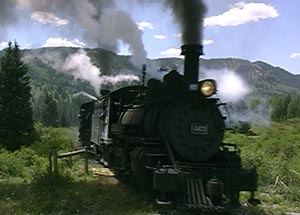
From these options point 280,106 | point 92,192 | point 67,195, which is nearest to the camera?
point 67,195

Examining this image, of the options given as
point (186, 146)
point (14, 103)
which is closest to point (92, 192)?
point (186, 146)

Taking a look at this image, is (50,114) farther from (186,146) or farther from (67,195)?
(186,146)

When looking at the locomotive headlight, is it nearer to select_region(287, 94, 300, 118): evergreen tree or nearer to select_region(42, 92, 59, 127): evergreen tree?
select_region(42, 92, 59, 127): evergreen tree

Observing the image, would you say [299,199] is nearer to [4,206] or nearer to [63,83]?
[4,206]

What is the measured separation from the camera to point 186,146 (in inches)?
345

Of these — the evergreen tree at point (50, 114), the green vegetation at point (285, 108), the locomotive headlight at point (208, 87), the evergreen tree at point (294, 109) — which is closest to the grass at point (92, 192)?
the locomotive headlight at point (208, 87)

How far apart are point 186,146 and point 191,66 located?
5.40 ft

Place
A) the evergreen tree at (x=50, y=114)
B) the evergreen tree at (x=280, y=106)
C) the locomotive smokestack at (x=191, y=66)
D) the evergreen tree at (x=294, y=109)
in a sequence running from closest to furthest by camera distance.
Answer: the locomotive smokestack at (x=191, y=66)
the evergreen tree at (x=50, y=114)
the evergreen tree at (x=294, y=109)
the evergreen tree at (x=280, y=106)

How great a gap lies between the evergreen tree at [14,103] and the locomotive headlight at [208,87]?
899 inches

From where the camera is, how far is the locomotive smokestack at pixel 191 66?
29.4 ft

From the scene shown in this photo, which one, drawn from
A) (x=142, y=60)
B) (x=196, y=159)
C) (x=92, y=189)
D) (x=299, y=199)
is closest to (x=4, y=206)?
(x=92, y=189)

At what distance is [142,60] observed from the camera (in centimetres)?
1616

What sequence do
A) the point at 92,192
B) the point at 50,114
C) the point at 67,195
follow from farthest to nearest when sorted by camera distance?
the point at 50,114
the point at 92,192
the point at 67,195

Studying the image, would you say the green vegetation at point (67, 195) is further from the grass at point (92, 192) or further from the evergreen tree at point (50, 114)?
the evergreen tree at point (50, 114)
